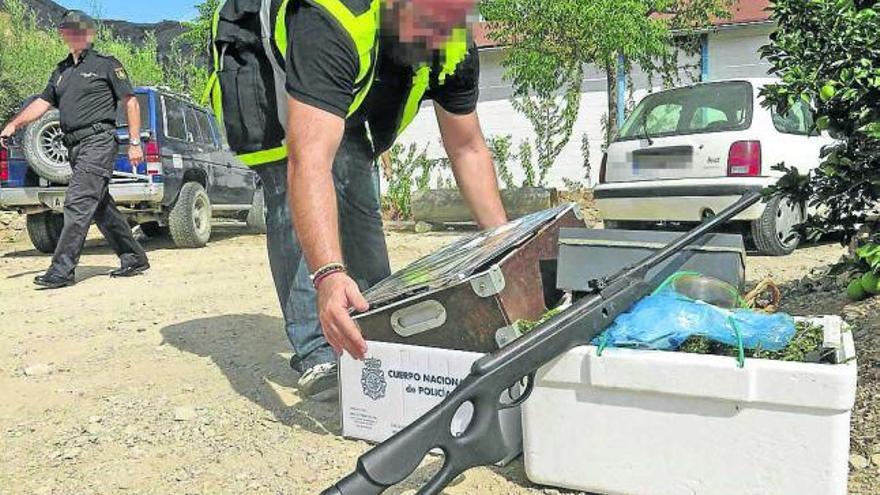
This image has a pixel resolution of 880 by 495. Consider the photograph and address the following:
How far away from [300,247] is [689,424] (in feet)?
5.56

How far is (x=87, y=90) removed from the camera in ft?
22.4

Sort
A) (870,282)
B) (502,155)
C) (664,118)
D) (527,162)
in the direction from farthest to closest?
1. (502,155)
2. (527,162)
3. (664,118)
4. (870,282)

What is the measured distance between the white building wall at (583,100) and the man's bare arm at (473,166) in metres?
10.5

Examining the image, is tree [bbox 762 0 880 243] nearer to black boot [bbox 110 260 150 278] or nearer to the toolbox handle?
the toolbox handle

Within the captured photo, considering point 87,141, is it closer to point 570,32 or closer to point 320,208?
point 320,208

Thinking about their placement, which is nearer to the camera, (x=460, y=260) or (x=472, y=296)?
(x=472, y=296)

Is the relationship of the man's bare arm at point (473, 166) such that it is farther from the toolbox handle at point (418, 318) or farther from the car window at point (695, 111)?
the car window at point (695, 111)

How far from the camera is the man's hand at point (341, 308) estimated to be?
2.26 m

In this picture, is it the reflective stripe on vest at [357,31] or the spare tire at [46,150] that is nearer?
the reflective stripe on vest at [357,31]

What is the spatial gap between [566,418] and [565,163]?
12.6 m

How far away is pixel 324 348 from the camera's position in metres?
3.26

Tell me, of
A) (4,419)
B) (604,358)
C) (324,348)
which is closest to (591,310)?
(604,358)

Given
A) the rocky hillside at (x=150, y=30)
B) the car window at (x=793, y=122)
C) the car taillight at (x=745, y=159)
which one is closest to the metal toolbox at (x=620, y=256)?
the car taillight at (x=745, y=159)

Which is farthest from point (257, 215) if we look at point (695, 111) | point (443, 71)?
point (443, 71)
